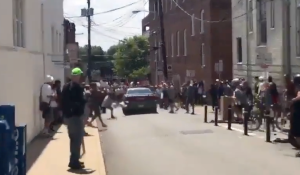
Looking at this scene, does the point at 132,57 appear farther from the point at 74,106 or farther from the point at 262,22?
the point at 74,106

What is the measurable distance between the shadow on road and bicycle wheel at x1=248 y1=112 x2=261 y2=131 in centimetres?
665

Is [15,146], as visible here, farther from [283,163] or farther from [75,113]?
[283,163]

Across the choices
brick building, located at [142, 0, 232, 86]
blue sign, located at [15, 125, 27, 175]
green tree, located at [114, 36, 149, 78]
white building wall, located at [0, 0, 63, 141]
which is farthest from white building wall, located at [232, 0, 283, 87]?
green tree, located at [114, 36, 149, 78]

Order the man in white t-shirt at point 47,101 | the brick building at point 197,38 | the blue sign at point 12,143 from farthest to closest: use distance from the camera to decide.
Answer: the brick building at point 197,38 → the man in white t-shirt at point 47,101 → the blue sign at point 12,143

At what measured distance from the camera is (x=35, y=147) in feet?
53.7

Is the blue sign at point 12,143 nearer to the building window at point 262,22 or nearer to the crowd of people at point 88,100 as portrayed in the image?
the crowd of people at point 88,100

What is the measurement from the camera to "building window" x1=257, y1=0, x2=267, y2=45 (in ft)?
109

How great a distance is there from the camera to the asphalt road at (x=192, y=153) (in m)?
12.6

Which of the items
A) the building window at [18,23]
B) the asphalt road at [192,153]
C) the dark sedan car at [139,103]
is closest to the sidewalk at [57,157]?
the asphalt road at [192,153]

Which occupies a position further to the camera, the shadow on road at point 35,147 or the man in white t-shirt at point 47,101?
the man in white t-shirt at point 47,101

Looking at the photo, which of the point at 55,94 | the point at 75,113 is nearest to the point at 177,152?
the point at 75,113

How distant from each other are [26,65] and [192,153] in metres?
5.02

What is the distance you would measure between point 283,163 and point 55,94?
907cm

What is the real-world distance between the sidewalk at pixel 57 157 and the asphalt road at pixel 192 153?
315 millimetres
